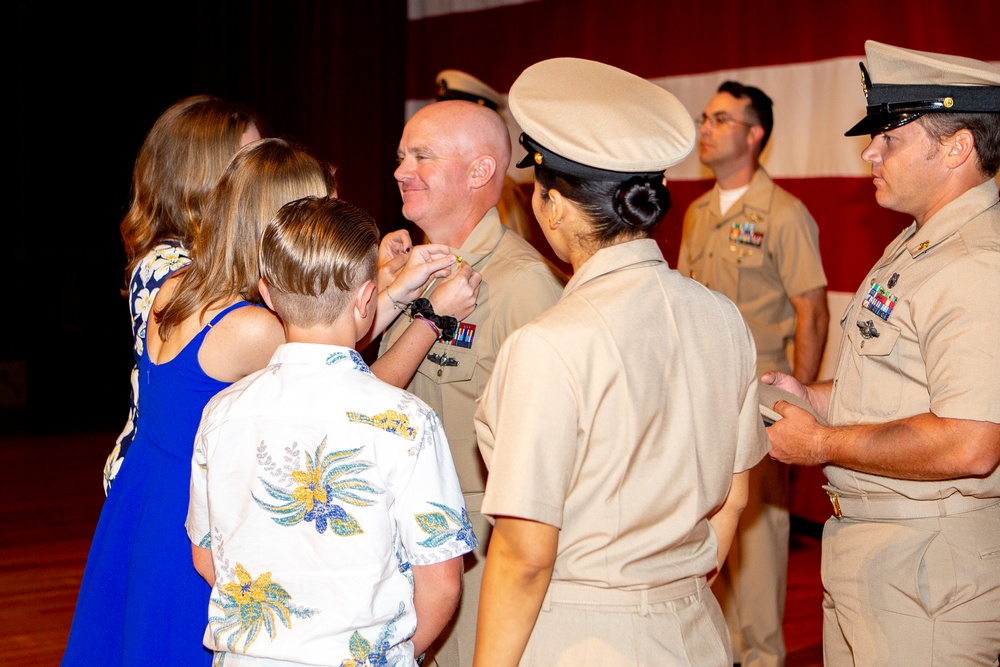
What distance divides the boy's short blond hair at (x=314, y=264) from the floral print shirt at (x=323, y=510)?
7cm

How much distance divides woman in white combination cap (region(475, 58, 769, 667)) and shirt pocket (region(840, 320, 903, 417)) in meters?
0.54

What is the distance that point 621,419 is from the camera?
4.54 feet

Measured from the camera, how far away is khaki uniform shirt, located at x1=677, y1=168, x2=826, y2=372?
12.0 ft

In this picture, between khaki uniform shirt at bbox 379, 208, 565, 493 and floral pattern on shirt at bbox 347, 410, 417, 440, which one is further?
khaki uniform shirt at bbox 379, 208, 565, 493

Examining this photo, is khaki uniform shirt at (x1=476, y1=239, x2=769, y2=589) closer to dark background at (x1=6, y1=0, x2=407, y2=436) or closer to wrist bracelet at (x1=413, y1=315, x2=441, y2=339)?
wrist bracelet at (x1=413, y1=315, x2=441, y2=339)

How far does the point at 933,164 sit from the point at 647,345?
89cm

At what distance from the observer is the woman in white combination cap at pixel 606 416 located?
1.35m

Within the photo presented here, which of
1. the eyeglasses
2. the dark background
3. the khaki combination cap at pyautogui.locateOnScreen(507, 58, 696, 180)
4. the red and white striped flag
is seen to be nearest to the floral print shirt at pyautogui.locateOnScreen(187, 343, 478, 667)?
the khaki combination cap at pyautogui.locateOnScreen(507, 58, 696, 180)

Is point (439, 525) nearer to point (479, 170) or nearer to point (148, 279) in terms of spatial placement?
point (148, 279)

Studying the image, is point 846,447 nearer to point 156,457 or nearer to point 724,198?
point 156,457

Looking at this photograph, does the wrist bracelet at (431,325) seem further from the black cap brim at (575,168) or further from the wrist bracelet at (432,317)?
the black cap brim at (575,168)

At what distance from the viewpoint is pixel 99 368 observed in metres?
7.89

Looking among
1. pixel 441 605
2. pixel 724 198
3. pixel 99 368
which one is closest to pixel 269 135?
pixel 441 605

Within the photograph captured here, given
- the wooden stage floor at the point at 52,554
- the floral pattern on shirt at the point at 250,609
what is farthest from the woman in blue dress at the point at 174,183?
the wooden stage floor at the point at 52,554
